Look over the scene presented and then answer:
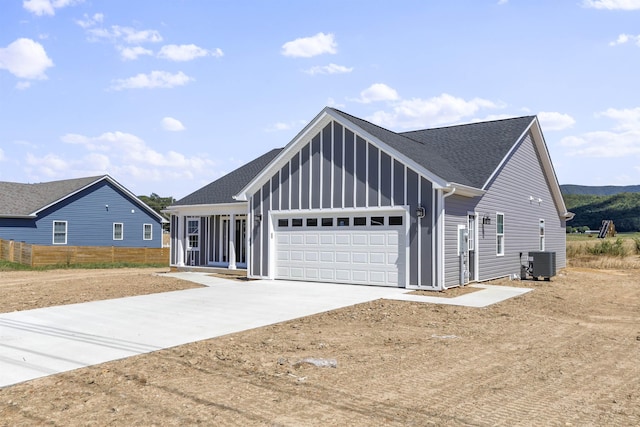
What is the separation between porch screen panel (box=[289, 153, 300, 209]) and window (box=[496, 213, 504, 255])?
7.35 meters

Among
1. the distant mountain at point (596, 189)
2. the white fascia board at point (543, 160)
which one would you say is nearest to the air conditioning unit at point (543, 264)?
the white fascia board at point (543, 160)

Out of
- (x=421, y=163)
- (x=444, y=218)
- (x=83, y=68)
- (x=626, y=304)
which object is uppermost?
(x=83, y=68)

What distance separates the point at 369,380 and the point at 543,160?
19.5 meters

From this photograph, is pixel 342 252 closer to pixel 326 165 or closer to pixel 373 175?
pixel 373 175

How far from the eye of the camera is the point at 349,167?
16.4m

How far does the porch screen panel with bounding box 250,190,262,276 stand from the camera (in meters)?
18.4

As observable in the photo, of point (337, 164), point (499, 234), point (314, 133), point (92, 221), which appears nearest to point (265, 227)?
point (337, 164)

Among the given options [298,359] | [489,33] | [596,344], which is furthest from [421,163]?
[298,359]

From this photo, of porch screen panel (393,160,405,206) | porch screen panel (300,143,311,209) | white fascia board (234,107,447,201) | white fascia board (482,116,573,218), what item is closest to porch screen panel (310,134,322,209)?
porch screen panel (300,143,311,209)

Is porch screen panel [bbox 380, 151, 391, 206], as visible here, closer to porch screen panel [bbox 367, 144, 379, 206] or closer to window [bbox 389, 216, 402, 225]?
porch screen panel [bbox 367, 144, 379, 206]

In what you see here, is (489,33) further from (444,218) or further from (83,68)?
(83,68)

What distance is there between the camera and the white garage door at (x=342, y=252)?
1562cm

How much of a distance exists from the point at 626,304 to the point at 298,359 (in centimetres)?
1028

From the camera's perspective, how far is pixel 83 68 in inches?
654
